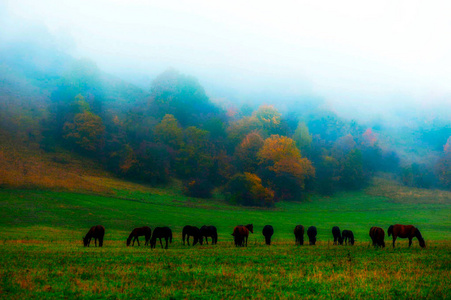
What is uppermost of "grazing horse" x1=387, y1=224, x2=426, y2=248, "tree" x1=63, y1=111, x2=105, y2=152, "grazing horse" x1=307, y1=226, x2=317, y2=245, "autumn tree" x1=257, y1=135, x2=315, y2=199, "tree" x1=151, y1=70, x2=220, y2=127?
"tree" x1=151, y1=70, x2=220, y2=127

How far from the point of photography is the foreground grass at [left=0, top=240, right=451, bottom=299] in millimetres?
→ 11727

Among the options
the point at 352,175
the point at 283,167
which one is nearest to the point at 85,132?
the point at 283,167

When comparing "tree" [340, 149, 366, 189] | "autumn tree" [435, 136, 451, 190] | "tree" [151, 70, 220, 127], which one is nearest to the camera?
"autumn tree" [435, 136, 451, 190]

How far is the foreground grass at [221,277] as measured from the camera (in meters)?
11.7

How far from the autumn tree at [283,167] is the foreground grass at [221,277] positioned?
73.0 m

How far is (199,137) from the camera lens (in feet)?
367

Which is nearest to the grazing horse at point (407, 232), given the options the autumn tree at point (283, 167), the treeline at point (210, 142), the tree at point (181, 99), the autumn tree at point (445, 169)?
the treeline at point (210, 142)

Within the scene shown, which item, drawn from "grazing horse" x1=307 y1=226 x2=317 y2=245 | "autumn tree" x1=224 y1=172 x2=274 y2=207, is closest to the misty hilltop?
"autumn tree" x1=224 y1=172 x2=274 y2=207

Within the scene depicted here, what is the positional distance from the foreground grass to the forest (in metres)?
64.9

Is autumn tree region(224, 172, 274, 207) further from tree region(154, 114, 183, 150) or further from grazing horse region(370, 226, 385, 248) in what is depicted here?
grazing horse region(370, 226, 385, 248)

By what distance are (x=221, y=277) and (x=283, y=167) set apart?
8017 centimetres

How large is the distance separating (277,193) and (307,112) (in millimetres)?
61677

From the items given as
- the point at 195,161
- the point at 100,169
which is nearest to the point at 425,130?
the point at 195,161

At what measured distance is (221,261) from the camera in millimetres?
18812
